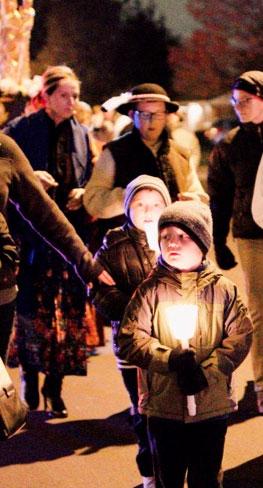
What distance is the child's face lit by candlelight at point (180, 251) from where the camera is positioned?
3688 millimetres

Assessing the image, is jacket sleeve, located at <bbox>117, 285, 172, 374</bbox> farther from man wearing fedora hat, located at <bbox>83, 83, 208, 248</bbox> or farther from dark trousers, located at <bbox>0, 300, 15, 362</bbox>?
man wearing fedora hat, located at <bbox>83, 83, 208, 248</bbox>

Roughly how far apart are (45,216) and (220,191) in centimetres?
182

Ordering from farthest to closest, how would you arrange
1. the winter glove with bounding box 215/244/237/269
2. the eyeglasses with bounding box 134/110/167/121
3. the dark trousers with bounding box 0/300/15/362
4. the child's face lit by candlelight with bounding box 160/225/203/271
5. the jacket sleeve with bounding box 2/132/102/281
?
the winter glove with bounding box 215/244/237/269 < the eyeglasses with bounding box 134/110/167/121 < the jacket sleeve with bounding box 2/132/102/281 < the dark trousers with bounding box 0/300/15/362 < the child's face lit by candlelight with bounding box 160/225/203/271

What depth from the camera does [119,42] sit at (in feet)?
114

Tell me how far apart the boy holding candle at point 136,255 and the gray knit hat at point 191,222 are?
66 cm

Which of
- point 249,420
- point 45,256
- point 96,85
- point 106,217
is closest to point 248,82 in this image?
point 106,217

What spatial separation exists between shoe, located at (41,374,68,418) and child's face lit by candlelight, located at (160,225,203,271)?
2364mm

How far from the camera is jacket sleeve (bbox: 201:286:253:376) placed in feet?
11.8

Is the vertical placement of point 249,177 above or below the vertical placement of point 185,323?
above

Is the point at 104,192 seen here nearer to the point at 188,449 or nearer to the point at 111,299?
the point at 111,299

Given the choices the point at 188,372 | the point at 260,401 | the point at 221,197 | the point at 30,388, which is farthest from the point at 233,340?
the point at 30,388

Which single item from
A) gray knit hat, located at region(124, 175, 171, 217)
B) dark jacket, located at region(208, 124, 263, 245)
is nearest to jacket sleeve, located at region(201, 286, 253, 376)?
gray knit hat, located at region(124, 175, 171, 217)

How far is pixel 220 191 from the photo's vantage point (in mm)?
5949

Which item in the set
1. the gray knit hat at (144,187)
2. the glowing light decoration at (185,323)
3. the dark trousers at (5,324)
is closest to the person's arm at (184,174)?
the gray knit hat at (144,187)
